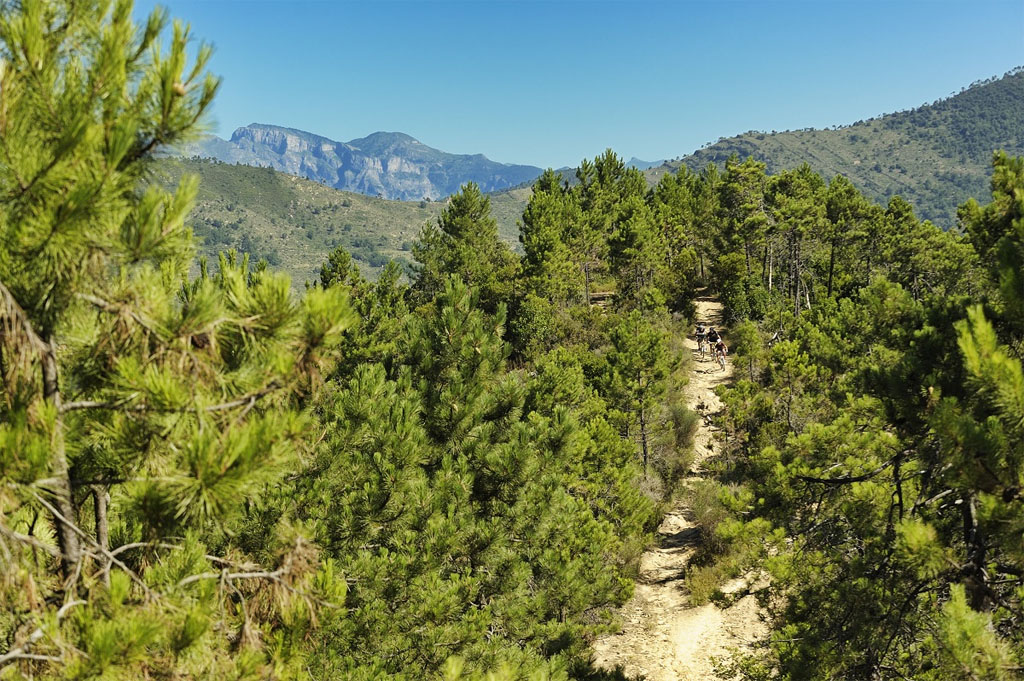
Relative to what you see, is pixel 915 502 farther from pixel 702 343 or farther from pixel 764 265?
pixel 764 265

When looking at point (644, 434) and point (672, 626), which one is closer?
point (672, 626)

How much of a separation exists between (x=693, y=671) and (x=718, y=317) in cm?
2457

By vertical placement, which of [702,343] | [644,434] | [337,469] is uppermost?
[702,343]

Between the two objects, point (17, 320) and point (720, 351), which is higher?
point (17, 320)

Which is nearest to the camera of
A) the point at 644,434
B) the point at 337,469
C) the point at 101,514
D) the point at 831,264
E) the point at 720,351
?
the point at 101,514

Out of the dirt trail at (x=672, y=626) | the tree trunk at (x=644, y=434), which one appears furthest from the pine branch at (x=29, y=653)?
the tree trunk at (x=644, y=434)

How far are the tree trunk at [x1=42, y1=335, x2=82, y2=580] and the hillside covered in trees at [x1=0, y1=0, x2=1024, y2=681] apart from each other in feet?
0.06

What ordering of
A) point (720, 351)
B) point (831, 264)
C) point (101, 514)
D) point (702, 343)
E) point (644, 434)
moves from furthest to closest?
point (831, 264) < point (702, 343) < point (720, 351) < point (644, 434) < point (101, 514)

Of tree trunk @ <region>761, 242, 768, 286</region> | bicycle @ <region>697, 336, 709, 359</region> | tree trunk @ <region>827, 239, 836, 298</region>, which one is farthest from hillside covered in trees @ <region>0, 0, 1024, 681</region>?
tree trunk @ <region>761, 242, 768, 286</region>

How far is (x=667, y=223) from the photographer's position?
39969mm

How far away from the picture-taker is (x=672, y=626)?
14.9 metres

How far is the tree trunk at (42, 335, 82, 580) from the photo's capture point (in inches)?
97.3

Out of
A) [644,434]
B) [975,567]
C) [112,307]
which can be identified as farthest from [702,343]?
[112,307]

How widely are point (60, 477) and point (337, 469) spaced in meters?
6.12
